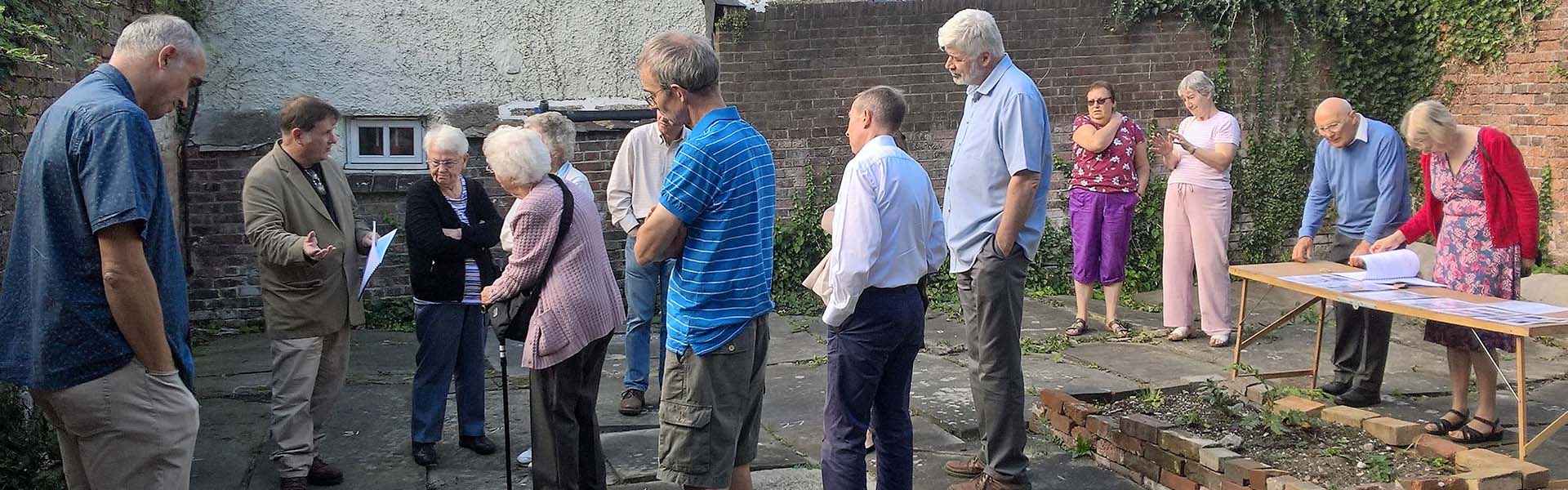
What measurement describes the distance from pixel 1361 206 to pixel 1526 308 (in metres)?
1.42

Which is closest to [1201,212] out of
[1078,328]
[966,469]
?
[1078,328]

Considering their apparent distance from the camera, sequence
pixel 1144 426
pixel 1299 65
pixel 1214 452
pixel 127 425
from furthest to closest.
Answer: pixel 1299 65 < pixel 1144 426 < pixel 1214 452 < pixel 127 425

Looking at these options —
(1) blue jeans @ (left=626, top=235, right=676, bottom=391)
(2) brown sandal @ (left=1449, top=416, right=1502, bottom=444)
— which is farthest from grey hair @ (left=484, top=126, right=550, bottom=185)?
(2) brown sandal @ (left=1449, top=416, right=1502, bottom=444)

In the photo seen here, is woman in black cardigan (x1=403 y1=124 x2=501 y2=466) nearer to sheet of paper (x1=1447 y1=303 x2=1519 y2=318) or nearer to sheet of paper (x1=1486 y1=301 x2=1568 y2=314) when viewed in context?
sheet of paper (x1=1447 y1=303 x2=1519 y2=318)

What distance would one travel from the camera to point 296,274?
485cm

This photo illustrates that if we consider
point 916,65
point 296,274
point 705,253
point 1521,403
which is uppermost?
point 916,65

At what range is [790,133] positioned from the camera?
9.34 metres

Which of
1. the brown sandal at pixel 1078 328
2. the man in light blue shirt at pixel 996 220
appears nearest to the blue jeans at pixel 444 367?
the man in light blue shirt at pixel 996 220

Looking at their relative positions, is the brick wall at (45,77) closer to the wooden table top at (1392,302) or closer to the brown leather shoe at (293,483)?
the brown leather shoe at (293,483)

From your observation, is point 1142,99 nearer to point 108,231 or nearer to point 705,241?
point 705,241

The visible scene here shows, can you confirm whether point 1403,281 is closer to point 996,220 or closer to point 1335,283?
point 1335,283

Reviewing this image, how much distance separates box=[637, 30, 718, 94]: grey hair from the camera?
3.59m

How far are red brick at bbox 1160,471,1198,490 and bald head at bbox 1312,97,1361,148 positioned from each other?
2.38m

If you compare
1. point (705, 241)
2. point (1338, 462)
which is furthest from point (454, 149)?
point (1338, 462)
